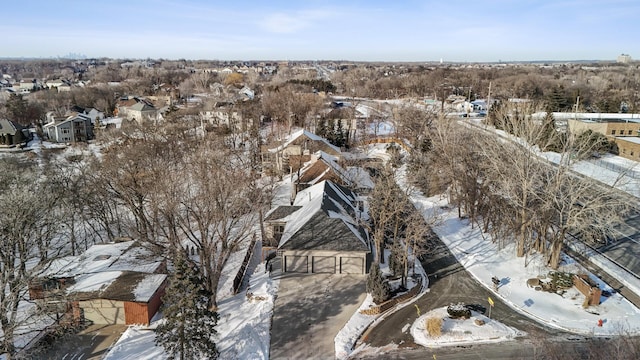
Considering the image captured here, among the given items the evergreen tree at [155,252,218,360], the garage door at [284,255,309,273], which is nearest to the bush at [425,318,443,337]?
the garage door at [284,255,309,273]


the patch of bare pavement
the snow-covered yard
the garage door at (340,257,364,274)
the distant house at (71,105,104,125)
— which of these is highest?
the distant house at (71,105,104,125)

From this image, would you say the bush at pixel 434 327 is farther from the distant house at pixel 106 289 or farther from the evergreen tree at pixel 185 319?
the distant house at pixel 106 289

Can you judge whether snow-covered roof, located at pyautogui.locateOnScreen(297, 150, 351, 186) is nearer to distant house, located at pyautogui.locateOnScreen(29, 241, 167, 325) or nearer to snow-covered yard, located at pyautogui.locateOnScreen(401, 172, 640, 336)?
snow-covered yard, located at pyautogui.locateOnScreen(401, 172, 640, 336)

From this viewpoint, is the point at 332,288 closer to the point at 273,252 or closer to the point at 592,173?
the point at 273,252

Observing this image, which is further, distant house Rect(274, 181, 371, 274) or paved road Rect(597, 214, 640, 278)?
paved road Rect(597, 214, 640, 278)

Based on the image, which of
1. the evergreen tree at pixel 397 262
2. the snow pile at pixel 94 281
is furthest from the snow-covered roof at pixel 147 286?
the evergreen tree at pixel 397 262

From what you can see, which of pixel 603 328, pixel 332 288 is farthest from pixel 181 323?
pixel 603 328

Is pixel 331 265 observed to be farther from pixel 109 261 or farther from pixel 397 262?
pixel 109 261

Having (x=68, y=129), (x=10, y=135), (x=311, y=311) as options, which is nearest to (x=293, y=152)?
(x=311, y=311)
